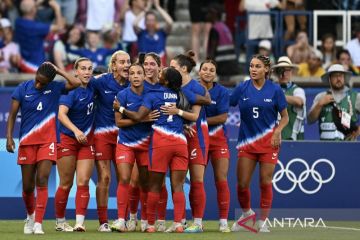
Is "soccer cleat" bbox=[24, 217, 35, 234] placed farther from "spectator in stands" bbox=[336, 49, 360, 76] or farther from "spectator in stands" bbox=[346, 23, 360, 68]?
"spectator in stands" bbox=[346, 23, 360, 68]

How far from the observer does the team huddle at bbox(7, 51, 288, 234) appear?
63.4 ft

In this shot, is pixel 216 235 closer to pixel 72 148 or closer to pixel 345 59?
pixel 72 148

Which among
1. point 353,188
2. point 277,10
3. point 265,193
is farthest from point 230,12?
point 265,193

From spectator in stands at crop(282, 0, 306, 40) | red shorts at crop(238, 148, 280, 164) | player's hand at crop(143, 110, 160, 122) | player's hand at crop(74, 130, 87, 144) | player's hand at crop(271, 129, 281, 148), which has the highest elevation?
spectator in stands at crop(282, 0, 306, 40)

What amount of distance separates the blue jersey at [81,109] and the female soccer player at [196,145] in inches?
46.9

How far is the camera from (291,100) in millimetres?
22875

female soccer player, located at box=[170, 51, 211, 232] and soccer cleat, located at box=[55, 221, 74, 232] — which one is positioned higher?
female soccer player, located at box=[170, 51, 211, 232]

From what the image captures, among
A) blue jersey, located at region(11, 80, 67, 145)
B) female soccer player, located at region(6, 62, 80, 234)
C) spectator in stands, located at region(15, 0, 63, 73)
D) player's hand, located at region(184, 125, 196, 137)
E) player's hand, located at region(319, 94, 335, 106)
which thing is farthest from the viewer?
spectator in stands, located at region(15, 0, 63, 73)

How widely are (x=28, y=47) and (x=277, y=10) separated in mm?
4928

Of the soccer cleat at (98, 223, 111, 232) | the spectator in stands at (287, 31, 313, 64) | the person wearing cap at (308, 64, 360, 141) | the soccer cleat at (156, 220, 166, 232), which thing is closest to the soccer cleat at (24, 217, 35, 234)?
the soccer cleat at (98, 223, 111, 232)

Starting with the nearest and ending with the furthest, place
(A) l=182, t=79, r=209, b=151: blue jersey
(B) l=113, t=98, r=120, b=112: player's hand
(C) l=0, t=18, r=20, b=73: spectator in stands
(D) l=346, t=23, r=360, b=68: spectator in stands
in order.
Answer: (B) l=113, t=98, r=120, b=112: player's hand → (A) l=182, t=79, r=209, b=151: blue jersey → (C) l=0, t=18, r=20, b=73: spectator in stands → (D) l=346, t=23, r=360, b=68: spectator in stands

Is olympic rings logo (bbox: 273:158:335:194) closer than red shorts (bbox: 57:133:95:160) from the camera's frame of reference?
No

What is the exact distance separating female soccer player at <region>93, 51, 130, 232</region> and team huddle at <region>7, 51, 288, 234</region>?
13mm

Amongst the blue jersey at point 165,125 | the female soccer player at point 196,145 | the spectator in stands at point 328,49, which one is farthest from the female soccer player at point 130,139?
the spectator in stands at point 328,49
